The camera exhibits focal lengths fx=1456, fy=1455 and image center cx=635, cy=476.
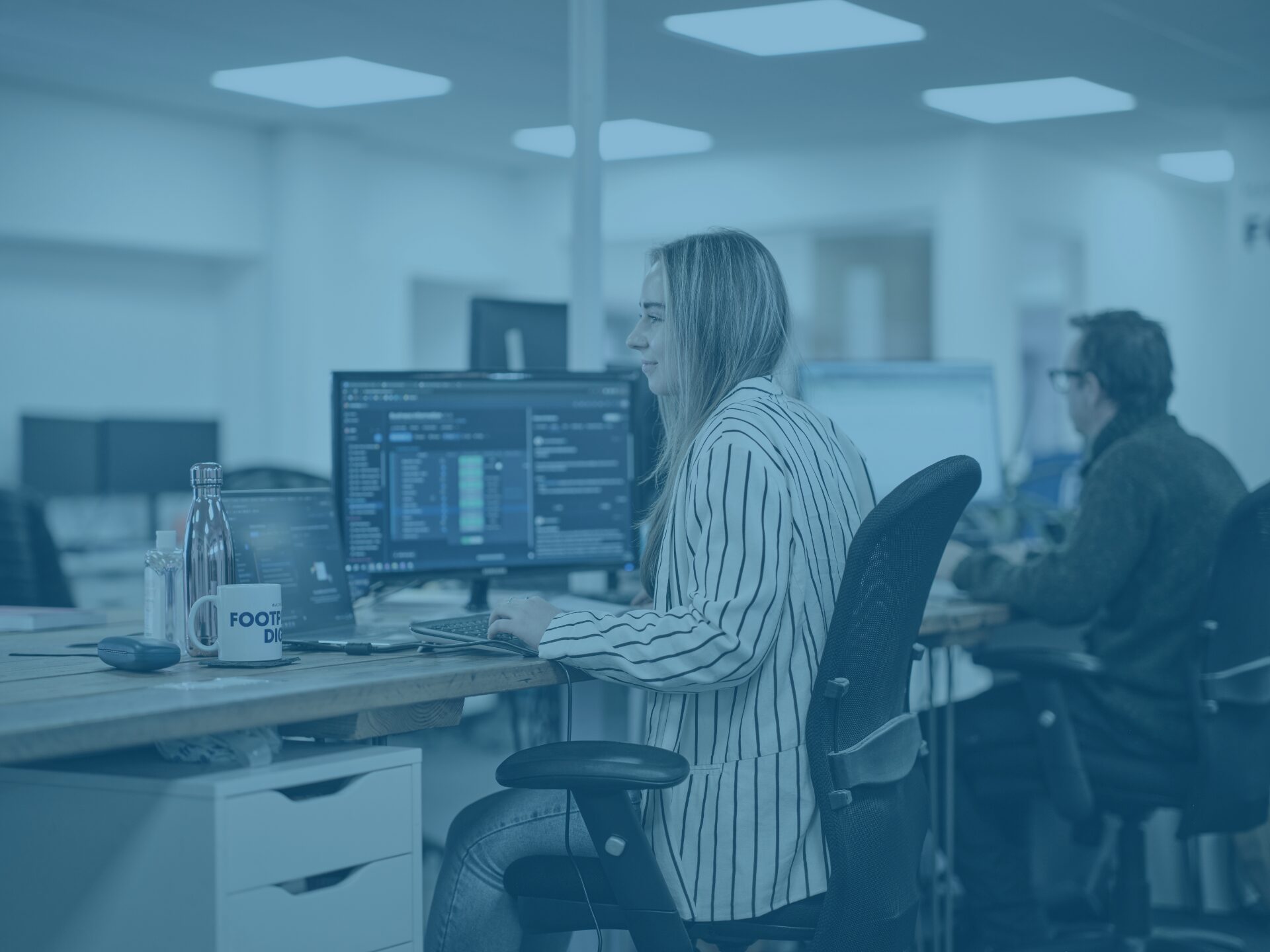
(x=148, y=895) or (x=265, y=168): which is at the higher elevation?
(x=265, y=168)

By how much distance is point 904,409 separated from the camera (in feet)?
11.0

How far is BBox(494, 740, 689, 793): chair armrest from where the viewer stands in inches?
61.6

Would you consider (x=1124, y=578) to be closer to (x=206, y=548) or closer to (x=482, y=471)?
(x=482, y=471)

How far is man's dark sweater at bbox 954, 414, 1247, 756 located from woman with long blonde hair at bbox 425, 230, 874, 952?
0.91 m

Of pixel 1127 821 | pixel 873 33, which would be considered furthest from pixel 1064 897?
pixel 873 33

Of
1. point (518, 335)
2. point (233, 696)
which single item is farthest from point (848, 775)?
point (518, 335)

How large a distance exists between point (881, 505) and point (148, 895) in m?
0.89

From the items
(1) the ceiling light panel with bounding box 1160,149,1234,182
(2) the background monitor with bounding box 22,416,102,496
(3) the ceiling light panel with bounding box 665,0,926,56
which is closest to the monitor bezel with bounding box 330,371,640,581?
(3) the ceiling light panel with bounding box 665,0,926,56

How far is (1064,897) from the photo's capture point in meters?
3.33

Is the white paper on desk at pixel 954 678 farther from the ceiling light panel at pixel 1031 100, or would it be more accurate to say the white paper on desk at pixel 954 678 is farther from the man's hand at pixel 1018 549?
the ceiling light panel at pixel 1031 100

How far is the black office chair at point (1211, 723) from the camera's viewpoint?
2502mm

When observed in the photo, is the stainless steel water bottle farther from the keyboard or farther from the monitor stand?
the monitor stand

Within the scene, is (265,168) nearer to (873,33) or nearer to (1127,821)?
(873,33)

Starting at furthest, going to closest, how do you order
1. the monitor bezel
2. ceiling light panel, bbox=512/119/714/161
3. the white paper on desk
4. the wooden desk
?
1. ceiling light panel, bbox=512/119/714/161
2. the white paper on desk
3. the monitor bezel
4. the wooden desk
